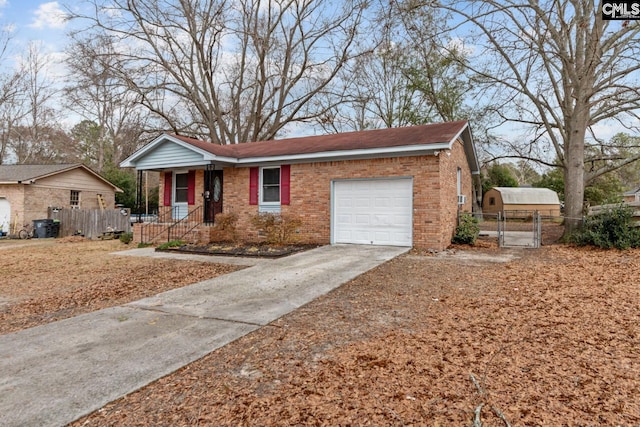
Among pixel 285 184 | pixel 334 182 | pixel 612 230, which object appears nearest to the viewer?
pixel 612 230

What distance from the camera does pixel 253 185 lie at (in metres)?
12.4

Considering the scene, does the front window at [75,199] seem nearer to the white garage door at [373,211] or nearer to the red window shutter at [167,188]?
the red window shutter at [167,188]

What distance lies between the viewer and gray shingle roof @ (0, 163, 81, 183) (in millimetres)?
17969

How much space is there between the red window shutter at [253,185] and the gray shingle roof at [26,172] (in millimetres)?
13320

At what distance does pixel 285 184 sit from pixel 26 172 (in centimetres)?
1646

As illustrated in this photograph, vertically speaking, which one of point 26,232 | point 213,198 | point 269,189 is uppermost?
point 269,189

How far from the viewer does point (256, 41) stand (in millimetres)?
22422

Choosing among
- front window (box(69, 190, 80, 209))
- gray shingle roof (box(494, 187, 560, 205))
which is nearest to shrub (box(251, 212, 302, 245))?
front window (box(69, 190, 80, 209))

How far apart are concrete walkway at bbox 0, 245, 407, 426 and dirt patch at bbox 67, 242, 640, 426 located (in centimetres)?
22

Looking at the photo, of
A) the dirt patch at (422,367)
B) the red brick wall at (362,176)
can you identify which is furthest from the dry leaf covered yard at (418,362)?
the red brick wall at (362,176)

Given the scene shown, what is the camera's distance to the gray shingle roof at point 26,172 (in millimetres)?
17969

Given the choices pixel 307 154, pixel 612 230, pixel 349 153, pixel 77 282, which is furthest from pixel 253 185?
pixel 612 230

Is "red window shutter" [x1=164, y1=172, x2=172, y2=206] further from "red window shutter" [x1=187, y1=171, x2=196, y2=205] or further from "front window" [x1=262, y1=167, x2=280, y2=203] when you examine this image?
"front window" [x1=262, y1=167, x2=280, y2=203]

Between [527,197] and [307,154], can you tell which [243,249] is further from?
[527,197]
